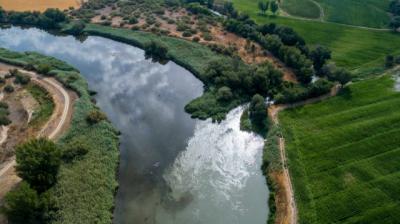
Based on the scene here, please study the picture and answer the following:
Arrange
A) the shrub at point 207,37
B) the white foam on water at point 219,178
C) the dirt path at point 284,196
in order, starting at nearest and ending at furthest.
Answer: the dirt path at point 284,196 < the white foam on water at point 219,178 < the shrub at point 207,37

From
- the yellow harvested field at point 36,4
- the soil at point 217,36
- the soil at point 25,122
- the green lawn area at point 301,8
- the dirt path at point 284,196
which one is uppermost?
the green lawn area at point 301,8

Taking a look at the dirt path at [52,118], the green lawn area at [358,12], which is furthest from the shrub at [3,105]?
the green lawn area at [358,12]

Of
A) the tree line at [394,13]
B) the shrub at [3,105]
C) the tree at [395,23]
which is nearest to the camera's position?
the shrub at [3,105]

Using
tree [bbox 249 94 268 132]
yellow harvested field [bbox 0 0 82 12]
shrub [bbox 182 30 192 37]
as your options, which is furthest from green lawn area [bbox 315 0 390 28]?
yellow harvested field [bbox 0 0 82 12]

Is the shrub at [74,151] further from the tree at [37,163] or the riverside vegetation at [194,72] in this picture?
the tree at [37,163]

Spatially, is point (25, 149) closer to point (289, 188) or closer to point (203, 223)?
point (203, 223)

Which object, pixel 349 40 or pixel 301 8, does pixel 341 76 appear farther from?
pixel 301 8

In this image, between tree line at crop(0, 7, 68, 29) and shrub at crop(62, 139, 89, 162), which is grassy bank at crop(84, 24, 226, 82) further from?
shrub at crop(62, 139, 89, 162)

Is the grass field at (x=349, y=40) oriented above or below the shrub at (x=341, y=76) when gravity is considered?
below
